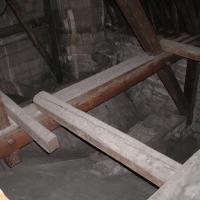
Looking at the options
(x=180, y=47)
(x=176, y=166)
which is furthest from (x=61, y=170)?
(x=180, y=47)

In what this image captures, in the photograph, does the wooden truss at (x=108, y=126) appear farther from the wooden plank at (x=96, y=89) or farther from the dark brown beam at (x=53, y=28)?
the dark brown beam at (x=53, y=28)

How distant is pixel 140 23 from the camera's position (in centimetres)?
320

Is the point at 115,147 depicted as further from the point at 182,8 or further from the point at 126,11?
the point at 182,8

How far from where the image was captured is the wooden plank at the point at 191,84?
4.06 m

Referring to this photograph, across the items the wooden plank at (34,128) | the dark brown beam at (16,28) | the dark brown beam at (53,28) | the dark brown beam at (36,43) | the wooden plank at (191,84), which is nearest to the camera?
the wooden plank at (34,128)

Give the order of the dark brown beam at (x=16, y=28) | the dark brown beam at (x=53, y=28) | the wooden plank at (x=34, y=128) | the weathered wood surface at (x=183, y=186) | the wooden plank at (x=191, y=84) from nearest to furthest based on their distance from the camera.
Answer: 1. the weathered wood surface at (x=183, y=186)
2. the wooden plank at (x=34, y=128)
3. the wooden plank at (x=191, y=84)
4. the dark brown beam at (x=16, y=28)
5. the dark brown beam at (x=53, y=28)

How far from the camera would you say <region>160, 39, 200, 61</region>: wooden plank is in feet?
10.8

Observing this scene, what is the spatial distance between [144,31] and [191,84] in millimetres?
1357

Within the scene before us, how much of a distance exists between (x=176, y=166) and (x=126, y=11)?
6.37 feet

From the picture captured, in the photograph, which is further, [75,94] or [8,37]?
[8,37]

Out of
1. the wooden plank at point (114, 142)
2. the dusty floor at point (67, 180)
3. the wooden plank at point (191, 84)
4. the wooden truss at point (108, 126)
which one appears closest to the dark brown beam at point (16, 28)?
the dusty floor at point (67, 180)

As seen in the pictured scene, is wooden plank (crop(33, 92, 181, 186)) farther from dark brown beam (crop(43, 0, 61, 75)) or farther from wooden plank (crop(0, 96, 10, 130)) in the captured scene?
dark brown beam (crop(43, 0, 61, 75))

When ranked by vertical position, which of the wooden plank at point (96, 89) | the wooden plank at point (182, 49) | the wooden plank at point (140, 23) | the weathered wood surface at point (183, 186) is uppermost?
the wooden plank at point (140, 23)

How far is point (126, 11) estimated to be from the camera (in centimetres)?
308
